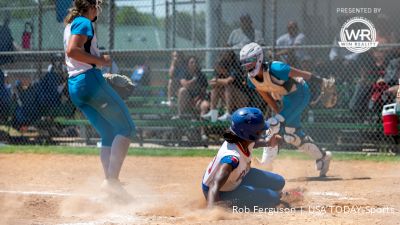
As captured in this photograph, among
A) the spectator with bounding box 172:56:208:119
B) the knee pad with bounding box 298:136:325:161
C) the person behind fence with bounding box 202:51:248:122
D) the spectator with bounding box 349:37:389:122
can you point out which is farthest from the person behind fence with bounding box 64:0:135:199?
the spectator with bounding box 172:56:208:119

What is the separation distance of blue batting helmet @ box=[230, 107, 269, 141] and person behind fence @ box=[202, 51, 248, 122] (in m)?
6.56

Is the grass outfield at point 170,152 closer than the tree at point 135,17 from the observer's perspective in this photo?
Yes

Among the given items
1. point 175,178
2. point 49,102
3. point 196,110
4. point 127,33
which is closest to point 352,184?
point 175,178

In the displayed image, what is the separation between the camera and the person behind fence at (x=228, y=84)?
497 inches

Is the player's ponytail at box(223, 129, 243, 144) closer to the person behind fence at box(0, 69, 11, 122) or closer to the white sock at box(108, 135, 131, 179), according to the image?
the white sock at box(108, 135, 131, 179)

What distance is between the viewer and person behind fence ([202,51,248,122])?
12.6 m

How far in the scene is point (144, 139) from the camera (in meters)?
13.7

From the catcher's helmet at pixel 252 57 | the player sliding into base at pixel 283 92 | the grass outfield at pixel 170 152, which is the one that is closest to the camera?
the catcher's helmet at pixel 252 57

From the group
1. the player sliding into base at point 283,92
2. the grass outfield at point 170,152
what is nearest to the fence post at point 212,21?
the grass outfield at point 170,152

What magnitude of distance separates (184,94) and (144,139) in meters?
1.21

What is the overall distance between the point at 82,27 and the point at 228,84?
6.28 metres

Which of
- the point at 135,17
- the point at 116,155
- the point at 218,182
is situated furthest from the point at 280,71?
the point at 135,17

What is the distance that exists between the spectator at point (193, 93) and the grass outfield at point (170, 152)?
928 mm

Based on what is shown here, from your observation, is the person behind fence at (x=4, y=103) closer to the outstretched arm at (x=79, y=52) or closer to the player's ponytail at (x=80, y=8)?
the player's ponytail at (x=80, y=8)
